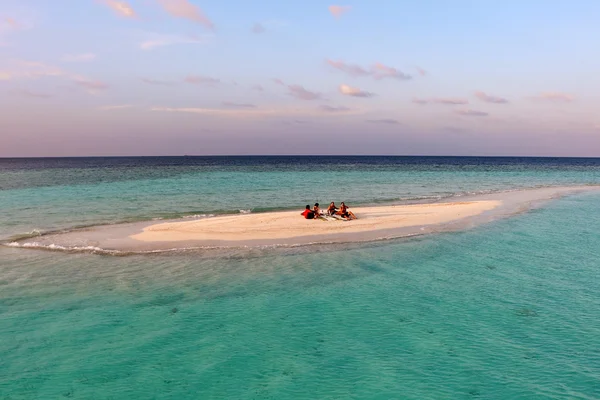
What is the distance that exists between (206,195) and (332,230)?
24.8 metres

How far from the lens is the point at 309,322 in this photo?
1348cm

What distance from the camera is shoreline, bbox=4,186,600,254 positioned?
938 inches

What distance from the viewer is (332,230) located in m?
28.0

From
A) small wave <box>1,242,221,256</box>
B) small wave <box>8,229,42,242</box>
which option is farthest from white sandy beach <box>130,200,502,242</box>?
small wave <box>8,229,42,242</box>

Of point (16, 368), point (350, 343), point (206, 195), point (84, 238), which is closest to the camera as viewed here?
point (16, 368)

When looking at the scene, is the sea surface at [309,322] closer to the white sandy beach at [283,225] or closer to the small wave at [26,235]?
the small wave at [26,235]

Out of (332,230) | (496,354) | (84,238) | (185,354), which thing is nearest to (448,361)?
(496,354)

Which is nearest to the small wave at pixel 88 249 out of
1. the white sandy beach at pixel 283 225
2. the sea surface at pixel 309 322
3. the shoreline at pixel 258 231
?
the shoreline at pixel 258 231

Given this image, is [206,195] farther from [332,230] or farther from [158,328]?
[158,328]

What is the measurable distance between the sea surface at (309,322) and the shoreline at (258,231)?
1611 millimetres

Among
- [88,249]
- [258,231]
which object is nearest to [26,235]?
[88,249]

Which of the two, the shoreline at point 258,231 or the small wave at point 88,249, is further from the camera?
the shoreline at point 258,231

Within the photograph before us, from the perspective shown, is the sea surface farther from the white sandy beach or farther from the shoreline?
the white sandy beach

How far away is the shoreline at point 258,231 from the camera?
2383 centimetres
